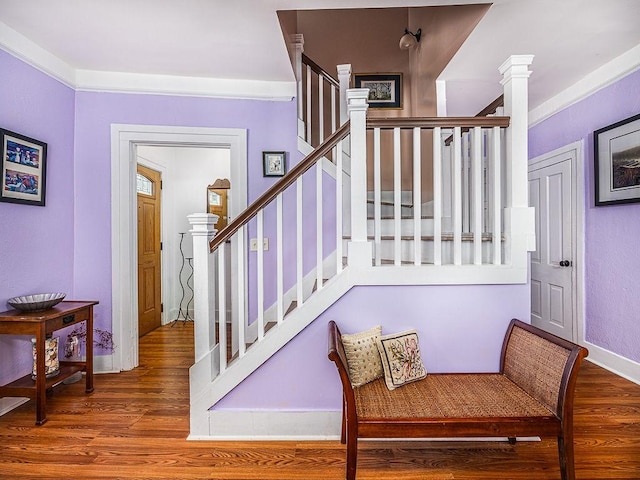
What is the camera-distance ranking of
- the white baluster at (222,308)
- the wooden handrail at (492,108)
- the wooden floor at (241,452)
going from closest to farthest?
the wooden floor at (241,452) < the white baluster at (222,308) < the wooden handrail at (492,108)

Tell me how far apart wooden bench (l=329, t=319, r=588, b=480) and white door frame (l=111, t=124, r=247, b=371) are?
1831 millimetres

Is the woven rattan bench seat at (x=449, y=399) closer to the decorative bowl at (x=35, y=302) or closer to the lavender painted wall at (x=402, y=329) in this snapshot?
the lavender painted wall at (x=402, y=329)

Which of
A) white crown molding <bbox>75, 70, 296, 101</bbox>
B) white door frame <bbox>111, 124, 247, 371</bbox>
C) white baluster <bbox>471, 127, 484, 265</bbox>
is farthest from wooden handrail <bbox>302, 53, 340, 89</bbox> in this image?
white baluster <bbox>471, 127, 484, 265</bbox>

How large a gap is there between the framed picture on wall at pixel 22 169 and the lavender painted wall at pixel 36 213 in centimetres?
6

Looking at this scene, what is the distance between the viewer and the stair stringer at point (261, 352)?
1.94m

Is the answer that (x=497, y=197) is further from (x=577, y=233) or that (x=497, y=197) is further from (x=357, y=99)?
(x=577, y=233)

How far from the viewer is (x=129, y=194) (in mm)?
2904

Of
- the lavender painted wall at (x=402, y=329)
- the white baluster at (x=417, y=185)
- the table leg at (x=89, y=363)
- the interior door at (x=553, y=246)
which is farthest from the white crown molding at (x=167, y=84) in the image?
the interior door at (x=553, y=246)

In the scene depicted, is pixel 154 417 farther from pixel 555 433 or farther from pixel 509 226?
pixel 509 226

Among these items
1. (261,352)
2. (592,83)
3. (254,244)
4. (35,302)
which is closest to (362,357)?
(261,352)

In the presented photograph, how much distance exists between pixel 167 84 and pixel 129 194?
931 millimetres

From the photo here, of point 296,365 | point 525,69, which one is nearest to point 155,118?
point 296,365

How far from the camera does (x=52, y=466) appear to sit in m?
1.73

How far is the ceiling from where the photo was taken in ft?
6.75
